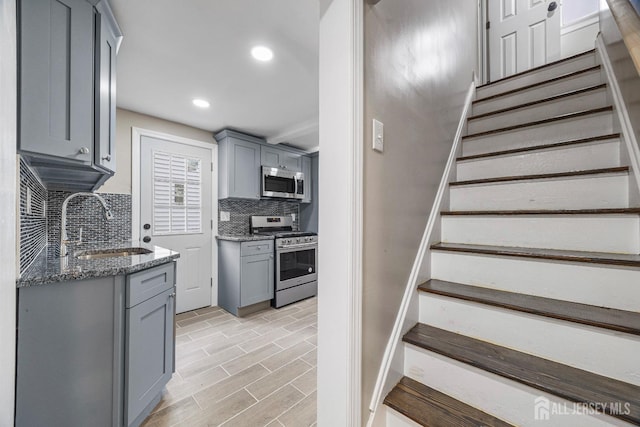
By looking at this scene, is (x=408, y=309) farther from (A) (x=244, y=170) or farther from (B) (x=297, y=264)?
(A) (x=244, y=170)

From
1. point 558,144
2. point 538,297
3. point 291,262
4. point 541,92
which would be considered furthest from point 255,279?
point 541,92

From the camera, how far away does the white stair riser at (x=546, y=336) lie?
0.82 metres

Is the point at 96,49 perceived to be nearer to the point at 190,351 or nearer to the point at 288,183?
the point at 190,351

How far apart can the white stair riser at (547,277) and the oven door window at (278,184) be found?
274cm

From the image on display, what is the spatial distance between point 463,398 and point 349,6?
150 cm

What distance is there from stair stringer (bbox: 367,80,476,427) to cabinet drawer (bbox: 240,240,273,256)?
2.24 meters

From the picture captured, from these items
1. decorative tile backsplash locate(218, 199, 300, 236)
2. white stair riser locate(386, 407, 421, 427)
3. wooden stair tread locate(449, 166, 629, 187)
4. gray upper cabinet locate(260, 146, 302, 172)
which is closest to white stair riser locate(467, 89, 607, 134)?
wooden stair tread locate(449, 166, 629, 187)

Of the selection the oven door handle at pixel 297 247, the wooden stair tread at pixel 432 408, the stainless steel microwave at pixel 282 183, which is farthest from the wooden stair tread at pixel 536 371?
the stainless steel microwave at pixel 282 183

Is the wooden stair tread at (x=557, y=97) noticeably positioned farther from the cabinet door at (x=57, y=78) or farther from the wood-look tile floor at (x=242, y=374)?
the cabinet door at (x=57, y=78)

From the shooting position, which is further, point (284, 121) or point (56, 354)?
point (284, 121)

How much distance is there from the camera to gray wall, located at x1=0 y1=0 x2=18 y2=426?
899 mm

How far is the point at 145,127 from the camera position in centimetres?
281

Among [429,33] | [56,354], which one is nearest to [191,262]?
[56,354]

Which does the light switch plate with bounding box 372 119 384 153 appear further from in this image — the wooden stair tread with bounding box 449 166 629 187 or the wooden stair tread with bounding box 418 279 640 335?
the wooden stair tread with bounding box 449 166 629 187
